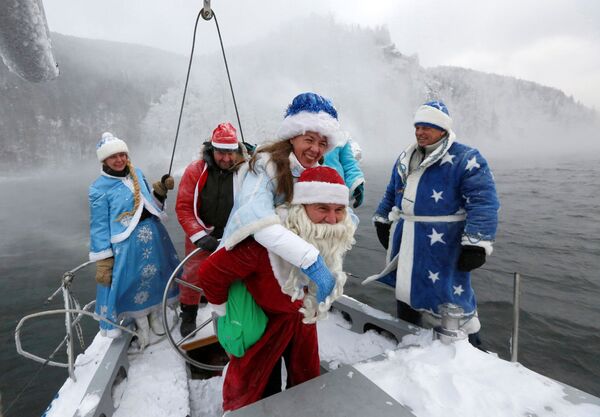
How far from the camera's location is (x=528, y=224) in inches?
473

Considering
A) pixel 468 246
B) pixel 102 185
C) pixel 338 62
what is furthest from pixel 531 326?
pixel 338 62

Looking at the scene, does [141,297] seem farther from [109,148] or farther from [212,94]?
[212,94]

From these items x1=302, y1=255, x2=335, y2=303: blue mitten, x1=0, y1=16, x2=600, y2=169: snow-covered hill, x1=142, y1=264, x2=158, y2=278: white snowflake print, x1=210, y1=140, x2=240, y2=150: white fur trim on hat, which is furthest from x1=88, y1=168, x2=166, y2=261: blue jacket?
x1=0, y1=16, x2=600, y2=169: snow-covered hill

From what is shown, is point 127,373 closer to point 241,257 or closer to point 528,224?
point 241,257

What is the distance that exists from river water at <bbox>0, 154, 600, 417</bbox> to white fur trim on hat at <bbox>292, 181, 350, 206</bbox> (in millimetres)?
1595

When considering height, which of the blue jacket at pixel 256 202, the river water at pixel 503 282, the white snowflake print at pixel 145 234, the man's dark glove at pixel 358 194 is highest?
the blue jacket at pixel 256 202

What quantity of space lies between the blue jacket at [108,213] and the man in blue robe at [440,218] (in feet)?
7.73

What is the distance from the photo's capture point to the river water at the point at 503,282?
479 cm

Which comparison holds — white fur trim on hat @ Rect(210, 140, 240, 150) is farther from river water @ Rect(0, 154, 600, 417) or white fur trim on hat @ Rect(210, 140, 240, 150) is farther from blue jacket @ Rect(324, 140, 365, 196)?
river water @ Rect(0, 154, 600, 417)

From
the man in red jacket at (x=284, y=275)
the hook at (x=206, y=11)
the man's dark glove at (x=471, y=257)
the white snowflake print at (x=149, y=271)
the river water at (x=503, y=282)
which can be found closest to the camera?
the man in red jacket at (x=284, y=275)

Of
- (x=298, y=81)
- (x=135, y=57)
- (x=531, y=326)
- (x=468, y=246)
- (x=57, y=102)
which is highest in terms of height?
(x=135, y=57)

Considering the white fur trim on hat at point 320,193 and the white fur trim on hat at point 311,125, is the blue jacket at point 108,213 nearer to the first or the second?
the white fur trim on hat at point 311,125

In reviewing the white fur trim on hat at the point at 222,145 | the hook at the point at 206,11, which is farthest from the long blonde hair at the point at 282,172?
the hook at the point at 206,11

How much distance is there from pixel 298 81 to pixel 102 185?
1959 inches
